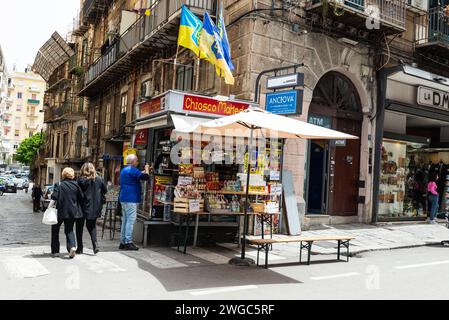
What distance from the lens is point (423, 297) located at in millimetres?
5836

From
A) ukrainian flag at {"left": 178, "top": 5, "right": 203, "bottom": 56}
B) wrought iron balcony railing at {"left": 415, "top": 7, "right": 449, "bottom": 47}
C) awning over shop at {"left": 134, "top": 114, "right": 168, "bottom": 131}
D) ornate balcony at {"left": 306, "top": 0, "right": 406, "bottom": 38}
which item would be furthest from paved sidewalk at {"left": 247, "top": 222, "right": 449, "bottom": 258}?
wrought iron balcony railing at {"left": 415, "top": 7, "right": 449, "bottom": 47}

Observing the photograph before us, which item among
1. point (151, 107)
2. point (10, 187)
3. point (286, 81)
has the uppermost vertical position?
point (286, 81)

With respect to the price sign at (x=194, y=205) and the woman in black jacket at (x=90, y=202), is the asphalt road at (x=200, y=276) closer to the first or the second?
the woman in black jacket at (x=90, y=202)

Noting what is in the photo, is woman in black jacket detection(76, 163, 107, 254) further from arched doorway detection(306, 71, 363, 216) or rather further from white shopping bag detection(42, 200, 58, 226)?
arched doorway detection(306, 71, 363, 216)

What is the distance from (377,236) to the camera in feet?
39.7

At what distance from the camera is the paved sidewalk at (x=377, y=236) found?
33.2 feet

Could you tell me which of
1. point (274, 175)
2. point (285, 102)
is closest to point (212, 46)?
point (285, 102)

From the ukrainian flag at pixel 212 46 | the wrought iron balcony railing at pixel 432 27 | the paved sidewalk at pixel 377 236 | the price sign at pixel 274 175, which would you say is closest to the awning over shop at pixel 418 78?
the wrought iron balcony railing at pixel 432 27

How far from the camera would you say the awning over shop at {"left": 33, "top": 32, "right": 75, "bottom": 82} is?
32531 mm

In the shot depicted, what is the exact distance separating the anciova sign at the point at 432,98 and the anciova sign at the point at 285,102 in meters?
6.63

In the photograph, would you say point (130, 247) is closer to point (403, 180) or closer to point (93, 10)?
point (403, 180)

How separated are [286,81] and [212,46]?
1.86 meters
